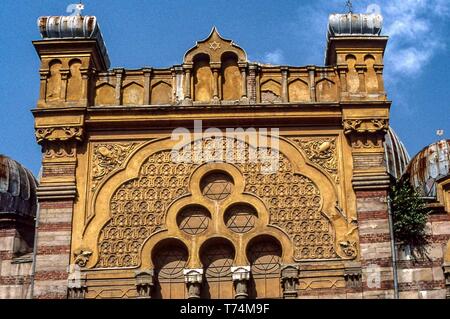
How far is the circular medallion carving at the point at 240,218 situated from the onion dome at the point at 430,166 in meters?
4.35

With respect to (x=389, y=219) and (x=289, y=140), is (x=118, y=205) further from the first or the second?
(x=389, y=219)

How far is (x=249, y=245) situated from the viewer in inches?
786

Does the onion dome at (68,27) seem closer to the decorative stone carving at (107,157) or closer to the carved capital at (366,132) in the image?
the decorative stone carving at (107,157)

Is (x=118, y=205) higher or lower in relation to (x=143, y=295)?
higher

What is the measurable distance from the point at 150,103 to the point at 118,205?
2.37 metres

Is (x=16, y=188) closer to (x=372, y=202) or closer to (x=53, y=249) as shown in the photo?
(x=53, y=249)

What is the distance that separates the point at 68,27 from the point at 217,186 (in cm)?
474

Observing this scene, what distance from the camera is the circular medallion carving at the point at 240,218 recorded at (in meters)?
20.2

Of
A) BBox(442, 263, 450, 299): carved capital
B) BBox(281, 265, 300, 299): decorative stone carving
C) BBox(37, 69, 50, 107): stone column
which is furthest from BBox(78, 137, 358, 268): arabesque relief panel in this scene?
BBox(442, 263, 450, 299): carved capital

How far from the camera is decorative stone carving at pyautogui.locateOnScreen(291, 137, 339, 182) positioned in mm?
20439
